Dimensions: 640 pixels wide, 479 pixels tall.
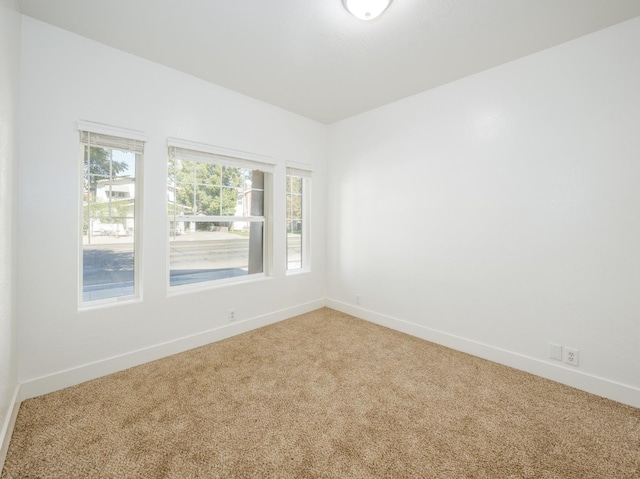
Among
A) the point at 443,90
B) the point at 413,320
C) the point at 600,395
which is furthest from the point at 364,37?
the point at 600,395

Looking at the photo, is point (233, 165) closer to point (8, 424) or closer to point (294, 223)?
point (294, 223)

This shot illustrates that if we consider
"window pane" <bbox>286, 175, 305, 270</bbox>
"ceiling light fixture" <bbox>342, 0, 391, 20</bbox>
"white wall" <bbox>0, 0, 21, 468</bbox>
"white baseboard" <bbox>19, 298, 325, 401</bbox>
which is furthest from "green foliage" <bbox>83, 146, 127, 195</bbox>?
"ceiling light fixture" <bbox>342, 0, 391, 20</bbox>

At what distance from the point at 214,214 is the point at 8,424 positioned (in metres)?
2.10

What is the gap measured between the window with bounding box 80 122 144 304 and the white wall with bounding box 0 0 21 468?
1.52 feet

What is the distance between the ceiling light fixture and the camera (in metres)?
1.80

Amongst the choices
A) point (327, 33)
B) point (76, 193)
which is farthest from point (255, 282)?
point (327, 33)

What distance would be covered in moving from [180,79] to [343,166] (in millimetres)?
2128

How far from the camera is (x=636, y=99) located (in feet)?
6.49

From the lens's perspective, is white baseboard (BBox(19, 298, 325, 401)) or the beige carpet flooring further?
white baseboard (BBox(19, 298, 325, 401))

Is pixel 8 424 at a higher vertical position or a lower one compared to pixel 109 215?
lower

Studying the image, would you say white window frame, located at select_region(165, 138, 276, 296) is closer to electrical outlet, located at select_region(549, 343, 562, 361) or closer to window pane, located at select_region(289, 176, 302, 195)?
window pane, located at select_region(289, 176, 302, 195)

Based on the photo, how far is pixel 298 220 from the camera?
401 cm

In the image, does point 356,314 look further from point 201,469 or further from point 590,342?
point 201,469

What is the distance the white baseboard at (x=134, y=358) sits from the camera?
2066mm
